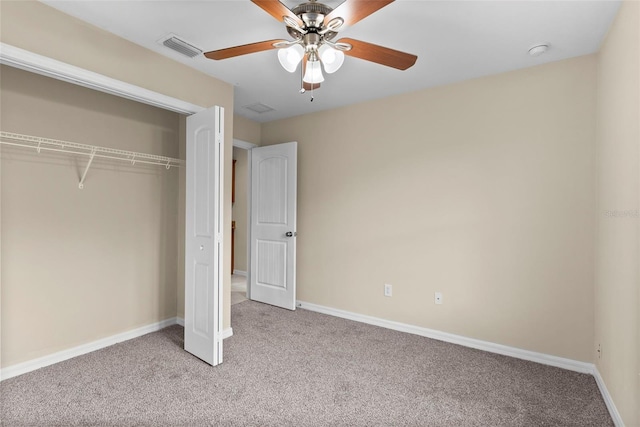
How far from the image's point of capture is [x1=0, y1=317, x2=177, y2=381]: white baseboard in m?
2.48

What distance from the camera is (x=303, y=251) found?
4.35 meters

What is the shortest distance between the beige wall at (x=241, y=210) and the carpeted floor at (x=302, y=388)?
3333mm

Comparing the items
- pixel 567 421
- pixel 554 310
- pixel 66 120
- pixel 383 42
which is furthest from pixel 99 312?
pixel 554 310

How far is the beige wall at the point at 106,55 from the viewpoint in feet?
6.60

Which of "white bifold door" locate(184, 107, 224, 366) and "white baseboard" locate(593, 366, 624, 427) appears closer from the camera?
"white baseboard" locate(593, 366, 624, 427)

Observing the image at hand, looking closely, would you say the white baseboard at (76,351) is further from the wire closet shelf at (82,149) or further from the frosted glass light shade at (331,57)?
the frosted glass light shade at (331,57)

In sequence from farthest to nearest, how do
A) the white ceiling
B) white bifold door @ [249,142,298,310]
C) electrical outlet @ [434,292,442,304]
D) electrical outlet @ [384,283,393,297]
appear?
white bifold door @ [249,142,298,310] → electrical outlet @ [384,283,393,297] → electrical outlet @ [434,292,442,304] → the white ceiling

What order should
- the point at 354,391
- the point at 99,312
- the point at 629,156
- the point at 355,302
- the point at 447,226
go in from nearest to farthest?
the point at 629,156, the point at 354,391, the point at 99,312, the point at 447,226, the point at 355,302

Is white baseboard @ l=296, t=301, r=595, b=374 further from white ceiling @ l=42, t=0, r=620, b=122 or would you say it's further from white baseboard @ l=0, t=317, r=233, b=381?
white ceiling @ l=42, t=0, r=620, b=122

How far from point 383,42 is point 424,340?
2.66 meters

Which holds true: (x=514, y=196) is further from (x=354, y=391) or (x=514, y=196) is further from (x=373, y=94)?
(x=354, y=391)

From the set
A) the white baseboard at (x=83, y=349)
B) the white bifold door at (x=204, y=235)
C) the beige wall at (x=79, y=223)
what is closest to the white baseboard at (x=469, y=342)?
the white baseboard at (x=83, y=349)

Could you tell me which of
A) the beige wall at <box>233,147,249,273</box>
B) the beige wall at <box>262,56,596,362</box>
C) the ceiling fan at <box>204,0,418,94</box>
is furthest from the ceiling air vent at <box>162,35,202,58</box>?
the beige wall at <box>233,147,249,273</box>

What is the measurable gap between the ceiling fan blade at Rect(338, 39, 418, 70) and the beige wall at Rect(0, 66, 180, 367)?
2.45 meters
